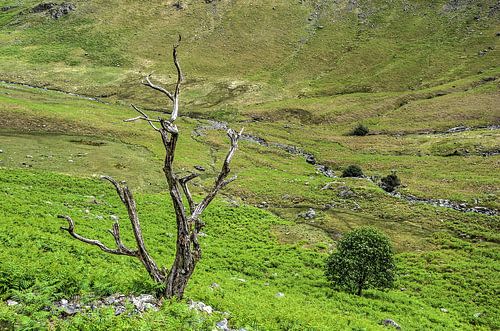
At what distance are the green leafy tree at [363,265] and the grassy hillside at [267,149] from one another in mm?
1104

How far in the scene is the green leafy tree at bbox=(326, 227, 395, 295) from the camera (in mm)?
24625

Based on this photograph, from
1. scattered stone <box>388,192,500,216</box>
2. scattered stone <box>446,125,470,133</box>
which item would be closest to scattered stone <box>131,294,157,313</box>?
scattered stone <box>388,192,500,216</box>

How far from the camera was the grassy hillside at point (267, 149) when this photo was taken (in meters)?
18.7

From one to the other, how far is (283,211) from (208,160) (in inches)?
759

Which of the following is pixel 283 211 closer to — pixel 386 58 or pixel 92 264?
pixel 92 264

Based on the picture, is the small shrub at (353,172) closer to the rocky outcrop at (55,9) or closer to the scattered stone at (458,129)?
the scattered stone at (458,129)

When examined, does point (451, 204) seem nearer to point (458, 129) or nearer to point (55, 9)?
point (458, 129)

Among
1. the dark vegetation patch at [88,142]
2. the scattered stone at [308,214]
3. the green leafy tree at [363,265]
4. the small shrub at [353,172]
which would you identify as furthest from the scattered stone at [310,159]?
the green leafy tree at [363,265]

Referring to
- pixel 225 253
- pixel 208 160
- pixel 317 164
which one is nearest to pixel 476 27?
pixel 317 164

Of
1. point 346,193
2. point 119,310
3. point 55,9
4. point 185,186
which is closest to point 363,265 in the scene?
point 185,186

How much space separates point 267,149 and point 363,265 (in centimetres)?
4717

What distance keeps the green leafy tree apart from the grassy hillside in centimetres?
110

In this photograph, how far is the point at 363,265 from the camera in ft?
80.8

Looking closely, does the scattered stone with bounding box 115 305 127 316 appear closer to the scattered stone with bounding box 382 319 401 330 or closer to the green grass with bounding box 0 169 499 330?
the green grass with bounding box 0 169 499 330
